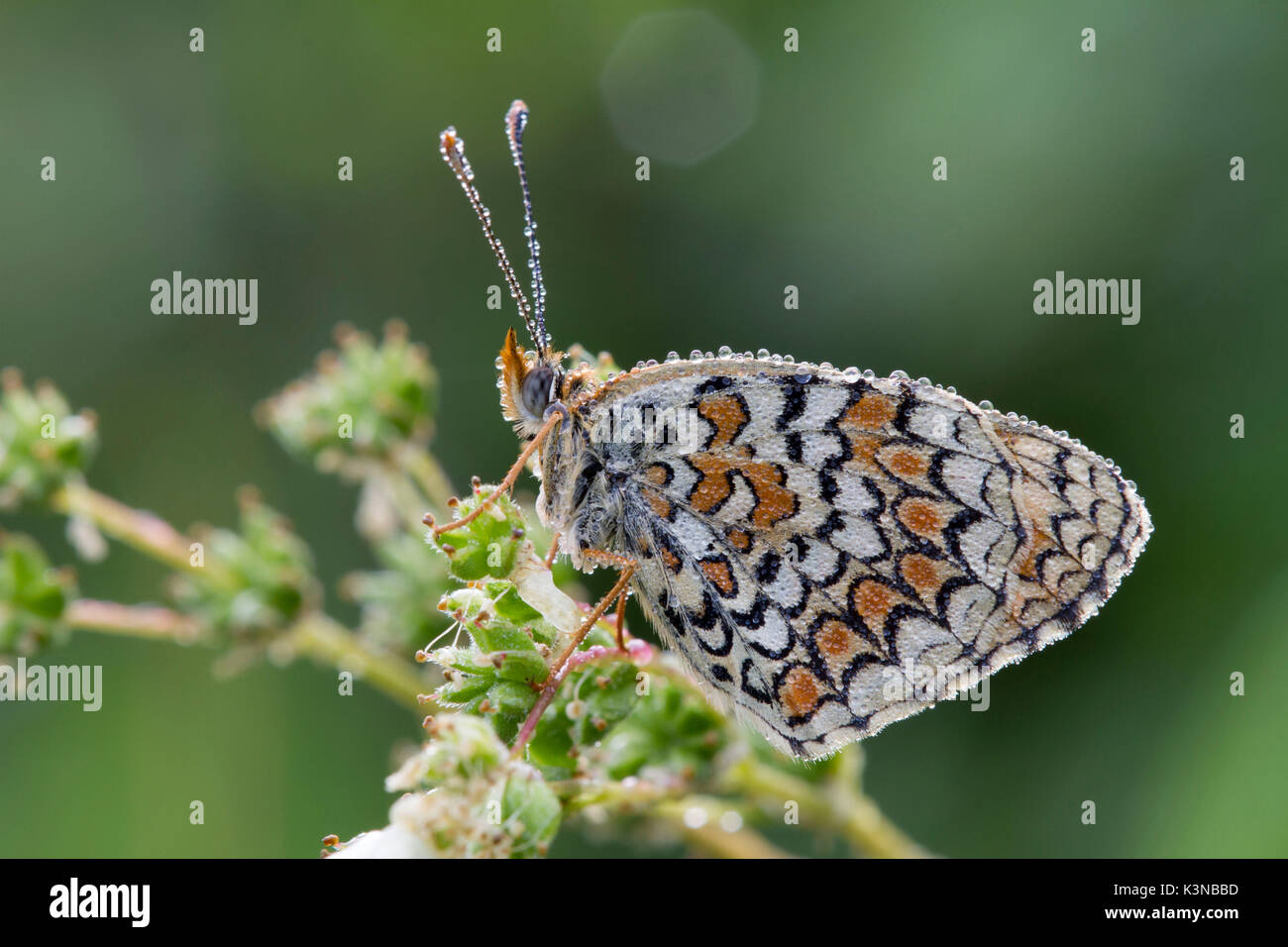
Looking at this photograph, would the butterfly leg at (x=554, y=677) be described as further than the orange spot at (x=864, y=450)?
No

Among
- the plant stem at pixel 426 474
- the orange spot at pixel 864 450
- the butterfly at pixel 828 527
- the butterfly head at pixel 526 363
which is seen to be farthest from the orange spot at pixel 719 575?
the plant stem at pixel 426 474

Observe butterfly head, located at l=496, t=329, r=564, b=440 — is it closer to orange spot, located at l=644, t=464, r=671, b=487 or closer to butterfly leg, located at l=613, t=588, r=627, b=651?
orange spot, located at l=644, t=464, r=671, b=487

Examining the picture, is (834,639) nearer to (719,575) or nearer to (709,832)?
(719,575)

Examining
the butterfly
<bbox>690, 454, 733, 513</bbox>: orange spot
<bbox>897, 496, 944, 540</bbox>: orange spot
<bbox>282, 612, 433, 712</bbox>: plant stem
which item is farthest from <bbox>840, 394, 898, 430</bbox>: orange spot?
<bbox>282, 612, 433, 712</bbox>: plant stem

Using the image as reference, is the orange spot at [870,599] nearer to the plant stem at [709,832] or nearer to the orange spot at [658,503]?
the orange spot at [658,503]

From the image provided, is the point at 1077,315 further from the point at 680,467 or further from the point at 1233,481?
the point at 680,467

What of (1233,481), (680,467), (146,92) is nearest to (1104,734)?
(1233,481)
